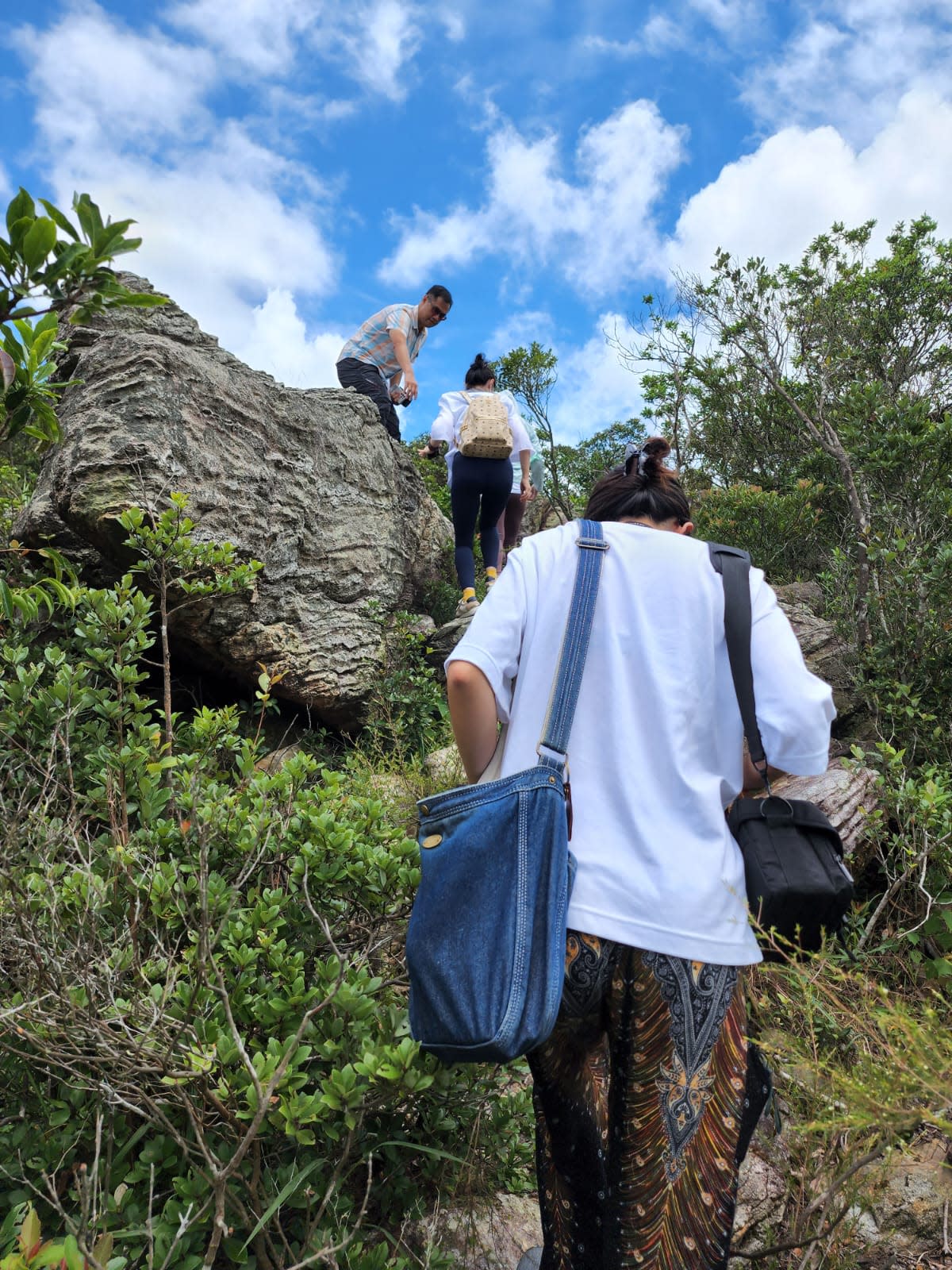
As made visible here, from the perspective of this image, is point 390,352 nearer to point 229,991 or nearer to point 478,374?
point 478,374

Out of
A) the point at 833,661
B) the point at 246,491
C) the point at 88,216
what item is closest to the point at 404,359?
the point at 246,491

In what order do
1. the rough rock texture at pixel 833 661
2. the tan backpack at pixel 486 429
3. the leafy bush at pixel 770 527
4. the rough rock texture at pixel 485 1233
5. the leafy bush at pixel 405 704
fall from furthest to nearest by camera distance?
the leafy bush at pixel 770 527
the tan backpack at pixel 486 429
the leafy bush at pixel 405 704
the rough rock texture at pixel 833 661
the rough rock texture at pixel 485 1233

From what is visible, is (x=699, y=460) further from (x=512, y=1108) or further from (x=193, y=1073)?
(x=193, y=1073)

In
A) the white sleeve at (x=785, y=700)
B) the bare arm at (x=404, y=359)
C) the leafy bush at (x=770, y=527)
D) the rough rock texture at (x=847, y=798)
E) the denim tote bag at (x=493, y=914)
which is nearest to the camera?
the denim tote bag at (x=493, y=914)

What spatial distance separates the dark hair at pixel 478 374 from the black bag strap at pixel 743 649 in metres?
4.95

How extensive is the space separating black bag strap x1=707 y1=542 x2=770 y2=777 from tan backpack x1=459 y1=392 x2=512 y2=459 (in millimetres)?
4386

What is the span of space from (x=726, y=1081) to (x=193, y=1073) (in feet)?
3.42

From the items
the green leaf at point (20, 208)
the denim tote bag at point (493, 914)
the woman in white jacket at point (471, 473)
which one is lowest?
the denim tote bag at point (493, 914)

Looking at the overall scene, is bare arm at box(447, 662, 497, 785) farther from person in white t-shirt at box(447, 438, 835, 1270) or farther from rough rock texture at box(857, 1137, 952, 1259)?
rough rock texture at box(857, 1137, 952, 1259)

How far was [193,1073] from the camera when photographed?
1.67m

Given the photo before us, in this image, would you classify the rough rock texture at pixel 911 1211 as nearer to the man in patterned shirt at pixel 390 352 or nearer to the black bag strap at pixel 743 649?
the black bag strap at pixel 743 649

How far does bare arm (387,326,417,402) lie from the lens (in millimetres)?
7055

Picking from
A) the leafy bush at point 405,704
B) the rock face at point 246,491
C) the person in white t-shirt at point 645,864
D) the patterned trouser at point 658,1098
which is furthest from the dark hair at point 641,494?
the leafy bush at point 405,704

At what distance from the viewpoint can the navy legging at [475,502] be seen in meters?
6.12
